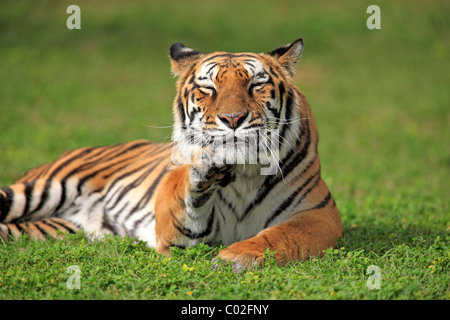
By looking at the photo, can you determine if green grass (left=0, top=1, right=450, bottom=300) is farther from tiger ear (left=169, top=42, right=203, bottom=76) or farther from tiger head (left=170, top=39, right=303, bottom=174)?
tiger ear (left=169, top=42, right=203, bottom=76)

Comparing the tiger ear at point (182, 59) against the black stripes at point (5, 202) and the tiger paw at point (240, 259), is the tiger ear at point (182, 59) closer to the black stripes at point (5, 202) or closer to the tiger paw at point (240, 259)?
the tiger paw at point (240, 259)

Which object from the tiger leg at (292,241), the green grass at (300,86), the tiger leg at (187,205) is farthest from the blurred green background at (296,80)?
the tiger leg at (187,205)

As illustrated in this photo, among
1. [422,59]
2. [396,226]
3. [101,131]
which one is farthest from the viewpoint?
[422,59]

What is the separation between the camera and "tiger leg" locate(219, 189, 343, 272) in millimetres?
3246

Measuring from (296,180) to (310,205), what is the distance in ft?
0.64

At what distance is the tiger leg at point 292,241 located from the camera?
3246mm

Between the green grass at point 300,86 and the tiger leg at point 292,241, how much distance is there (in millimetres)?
92

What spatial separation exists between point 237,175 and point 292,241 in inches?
21.4

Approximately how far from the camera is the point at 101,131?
851 cm

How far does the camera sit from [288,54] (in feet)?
12.9

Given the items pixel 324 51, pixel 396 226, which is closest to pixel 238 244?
pixel 396 226

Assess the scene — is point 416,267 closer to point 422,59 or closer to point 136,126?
point 136,126

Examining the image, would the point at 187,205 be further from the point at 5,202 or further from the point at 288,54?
the point at 5,202
